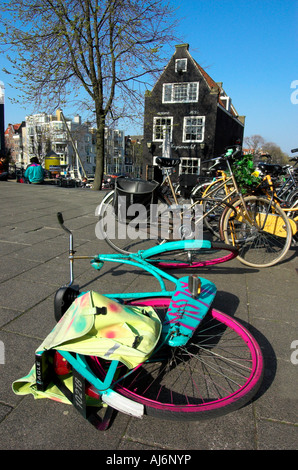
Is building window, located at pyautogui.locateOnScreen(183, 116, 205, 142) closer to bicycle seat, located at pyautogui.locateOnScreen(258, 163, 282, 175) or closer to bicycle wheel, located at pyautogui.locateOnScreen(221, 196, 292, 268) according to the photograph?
bicycle seat, located at pyautogui.locateOnScreen(258, 163, 282, 175)

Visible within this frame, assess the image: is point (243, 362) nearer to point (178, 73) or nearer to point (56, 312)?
point (56, 312)

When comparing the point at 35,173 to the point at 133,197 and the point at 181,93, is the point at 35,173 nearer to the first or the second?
the point at 133,197

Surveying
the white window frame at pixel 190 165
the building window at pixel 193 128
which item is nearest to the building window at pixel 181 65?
the building window at pixel 193 128

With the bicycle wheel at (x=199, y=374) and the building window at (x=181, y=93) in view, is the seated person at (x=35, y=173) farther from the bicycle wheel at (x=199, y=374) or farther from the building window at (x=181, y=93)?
the building window at (x=181, y=93)

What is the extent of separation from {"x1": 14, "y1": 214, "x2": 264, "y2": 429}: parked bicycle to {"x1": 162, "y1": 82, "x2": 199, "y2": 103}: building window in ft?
104

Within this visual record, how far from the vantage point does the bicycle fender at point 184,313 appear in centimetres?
190

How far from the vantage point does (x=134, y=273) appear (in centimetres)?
361

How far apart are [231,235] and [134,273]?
1.45 meters

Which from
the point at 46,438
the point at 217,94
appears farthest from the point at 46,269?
the point at 217,94

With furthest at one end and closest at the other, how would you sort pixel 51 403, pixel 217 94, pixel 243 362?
pixel 217 94
pixel 243 362
pixel 51 403

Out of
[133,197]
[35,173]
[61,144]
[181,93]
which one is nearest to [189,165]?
[181,93]

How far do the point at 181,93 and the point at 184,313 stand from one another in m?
32.5

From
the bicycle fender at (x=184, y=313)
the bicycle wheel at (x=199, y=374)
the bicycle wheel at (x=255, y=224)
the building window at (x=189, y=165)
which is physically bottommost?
the bicycle wheel at (x=199, y=374)

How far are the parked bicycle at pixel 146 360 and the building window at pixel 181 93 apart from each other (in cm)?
3178
